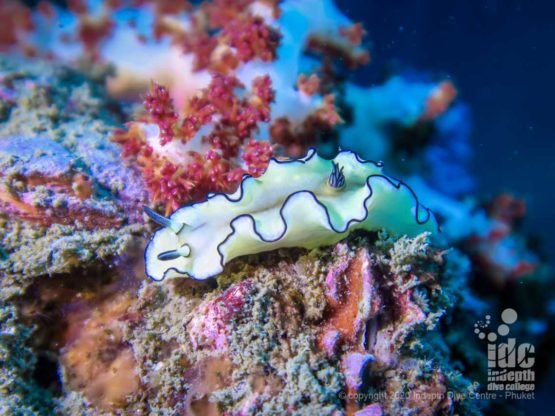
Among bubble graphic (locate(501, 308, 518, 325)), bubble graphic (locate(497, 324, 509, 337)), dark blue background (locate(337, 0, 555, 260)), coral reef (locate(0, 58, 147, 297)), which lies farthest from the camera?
dark blue background (locate(337, 0, 555, 260))

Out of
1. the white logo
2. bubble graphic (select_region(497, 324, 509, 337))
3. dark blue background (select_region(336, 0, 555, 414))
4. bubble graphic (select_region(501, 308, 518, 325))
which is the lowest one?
the white logo

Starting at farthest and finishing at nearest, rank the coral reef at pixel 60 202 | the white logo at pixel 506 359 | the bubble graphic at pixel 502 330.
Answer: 1. the bubble graphic at pixel 502 330
2. the white logo at pixel 506 359
3. the coral reef at pixel 60 202

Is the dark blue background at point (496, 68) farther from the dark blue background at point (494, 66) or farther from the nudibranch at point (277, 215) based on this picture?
the nudibranch at point (277, 215)

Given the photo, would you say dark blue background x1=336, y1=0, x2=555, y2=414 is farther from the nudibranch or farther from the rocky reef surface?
the nudibranch

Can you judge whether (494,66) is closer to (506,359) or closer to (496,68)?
(496,68)

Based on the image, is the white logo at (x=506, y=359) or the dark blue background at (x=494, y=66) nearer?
the white logo at (x=506, y=359)

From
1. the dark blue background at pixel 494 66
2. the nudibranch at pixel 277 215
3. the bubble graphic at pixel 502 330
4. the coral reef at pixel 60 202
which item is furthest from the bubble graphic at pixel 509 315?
the coral reef at pixel 60 202

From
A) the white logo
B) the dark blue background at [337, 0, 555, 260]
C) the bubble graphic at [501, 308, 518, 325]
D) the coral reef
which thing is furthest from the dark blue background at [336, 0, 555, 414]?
the coral reef
